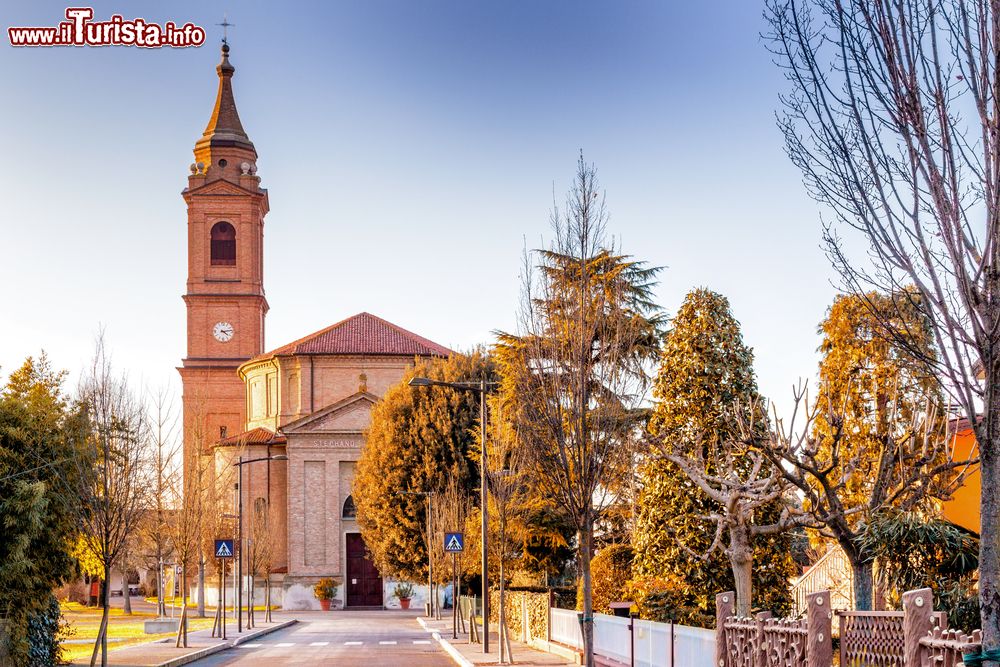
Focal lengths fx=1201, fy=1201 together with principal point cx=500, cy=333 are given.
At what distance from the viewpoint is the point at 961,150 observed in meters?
9.28

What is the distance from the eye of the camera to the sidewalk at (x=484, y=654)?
26953 mm

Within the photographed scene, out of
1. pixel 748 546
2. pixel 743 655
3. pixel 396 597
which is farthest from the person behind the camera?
pixel 396 597

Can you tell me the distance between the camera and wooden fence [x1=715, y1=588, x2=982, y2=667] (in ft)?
38.6

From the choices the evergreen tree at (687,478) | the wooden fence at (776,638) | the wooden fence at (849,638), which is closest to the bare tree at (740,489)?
the evergreen tree at (687,478)

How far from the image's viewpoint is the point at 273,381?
80812 millimetres

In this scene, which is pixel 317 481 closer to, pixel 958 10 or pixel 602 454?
pixel 602 454

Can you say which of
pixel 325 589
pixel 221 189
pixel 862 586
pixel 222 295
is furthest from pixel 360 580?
pixel 862 586

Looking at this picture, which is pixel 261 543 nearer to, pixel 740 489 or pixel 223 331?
pixel 223 331

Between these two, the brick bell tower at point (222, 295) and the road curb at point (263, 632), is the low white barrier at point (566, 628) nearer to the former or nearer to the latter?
the road curb at point (263, 632)

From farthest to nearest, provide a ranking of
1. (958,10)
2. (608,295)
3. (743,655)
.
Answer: (608,295) < (743,655) < (958,10)

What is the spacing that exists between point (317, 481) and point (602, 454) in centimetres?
5761

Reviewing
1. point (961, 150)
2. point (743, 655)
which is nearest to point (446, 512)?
point (743, 655)

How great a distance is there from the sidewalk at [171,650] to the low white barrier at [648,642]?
9.31 metres

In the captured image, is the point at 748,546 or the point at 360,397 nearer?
the point at 748,546
